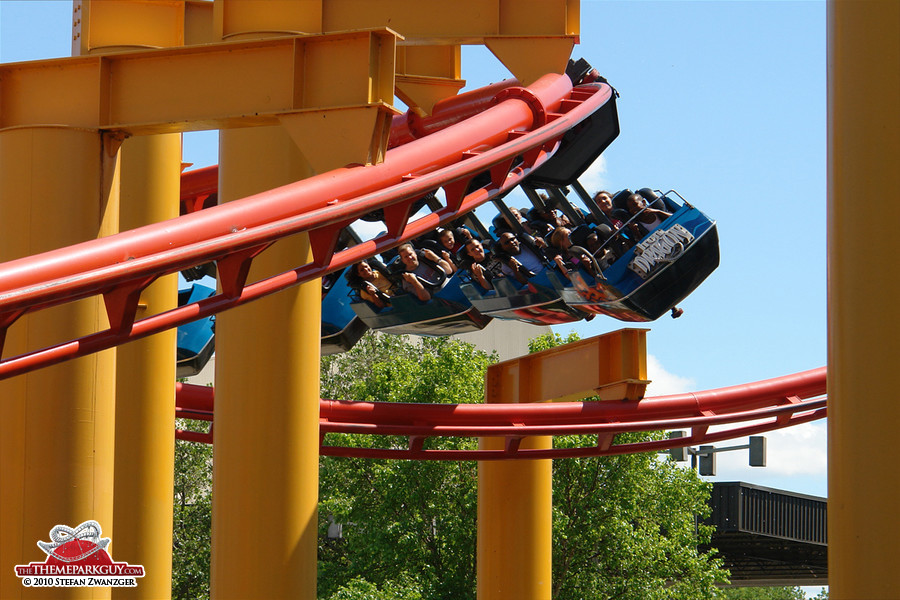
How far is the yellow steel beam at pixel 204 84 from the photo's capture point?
6.22 meters

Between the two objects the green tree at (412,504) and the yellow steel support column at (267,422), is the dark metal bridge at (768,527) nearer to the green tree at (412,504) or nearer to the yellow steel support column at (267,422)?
the green tree at (412,504)

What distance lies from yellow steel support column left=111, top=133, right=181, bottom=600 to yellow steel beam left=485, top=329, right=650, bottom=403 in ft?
12.5

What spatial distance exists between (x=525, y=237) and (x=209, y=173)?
8.86 feet

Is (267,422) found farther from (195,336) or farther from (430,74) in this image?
(195,336)

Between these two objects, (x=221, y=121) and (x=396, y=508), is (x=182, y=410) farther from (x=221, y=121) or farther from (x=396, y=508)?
(x=396, y=508)

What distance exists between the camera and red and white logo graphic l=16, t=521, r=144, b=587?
567 centimetres

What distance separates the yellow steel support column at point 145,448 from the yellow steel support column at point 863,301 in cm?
513

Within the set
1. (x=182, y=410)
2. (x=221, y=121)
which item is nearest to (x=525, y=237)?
(x=182, y=410)

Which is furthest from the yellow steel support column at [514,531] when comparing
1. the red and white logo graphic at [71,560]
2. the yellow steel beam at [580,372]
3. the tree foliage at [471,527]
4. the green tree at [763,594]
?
the green tree at [763,594]

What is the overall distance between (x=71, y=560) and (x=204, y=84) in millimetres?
2320

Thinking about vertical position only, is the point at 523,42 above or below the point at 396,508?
above

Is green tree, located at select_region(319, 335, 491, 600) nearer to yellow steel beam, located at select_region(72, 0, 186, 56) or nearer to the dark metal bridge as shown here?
the dark metal bridge

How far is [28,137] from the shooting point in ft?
20.2

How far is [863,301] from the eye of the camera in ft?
13.5
